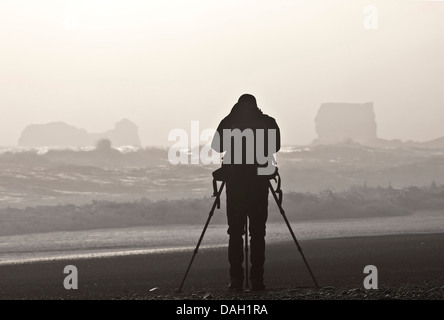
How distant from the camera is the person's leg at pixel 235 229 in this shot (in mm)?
8961

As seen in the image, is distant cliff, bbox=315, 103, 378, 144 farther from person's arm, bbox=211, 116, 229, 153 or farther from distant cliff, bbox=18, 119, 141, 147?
person's arm, bbox=211, 116, 229, 153

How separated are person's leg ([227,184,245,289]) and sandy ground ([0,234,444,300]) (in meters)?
0.19

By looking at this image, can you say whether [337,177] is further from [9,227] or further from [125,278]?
[125,278]

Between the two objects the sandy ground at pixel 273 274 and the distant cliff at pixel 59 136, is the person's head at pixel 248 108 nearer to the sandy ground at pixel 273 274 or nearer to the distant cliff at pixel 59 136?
the sandy ground at pixel 273 274

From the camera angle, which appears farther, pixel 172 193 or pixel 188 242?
pixel 172 193

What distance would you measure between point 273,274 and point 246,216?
276cm

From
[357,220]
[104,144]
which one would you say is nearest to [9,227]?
[357,220]

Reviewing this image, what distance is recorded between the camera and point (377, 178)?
44.1 meters

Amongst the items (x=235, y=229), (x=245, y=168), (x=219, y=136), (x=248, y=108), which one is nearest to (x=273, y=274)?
(x=235, y=229)

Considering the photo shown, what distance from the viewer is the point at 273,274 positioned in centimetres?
1156

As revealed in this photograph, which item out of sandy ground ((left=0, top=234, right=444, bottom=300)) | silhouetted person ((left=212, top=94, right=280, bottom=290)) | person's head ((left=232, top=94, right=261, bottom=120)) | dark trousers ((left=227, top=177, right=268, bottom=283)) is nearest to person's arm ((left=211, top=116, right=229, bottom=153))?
silhouetted person ((left=212, top=94, right=280, bottom=290))

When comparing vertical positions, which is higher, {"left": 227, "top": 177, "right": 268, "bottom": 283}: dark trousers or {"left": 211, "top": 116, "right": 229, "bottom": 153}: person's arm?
{"left": 211, "top": 116, "right": 229, "bottom": 153}: person's arm

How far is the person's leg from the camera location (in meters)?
8.96
